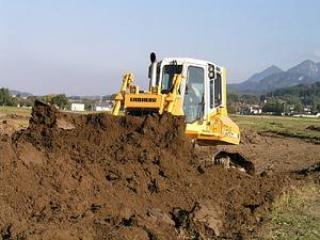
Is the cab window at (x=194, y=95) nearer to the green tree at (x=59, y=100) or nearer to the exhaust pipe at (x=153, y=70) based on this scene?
the exhaust pipe at (x=153, y=70)

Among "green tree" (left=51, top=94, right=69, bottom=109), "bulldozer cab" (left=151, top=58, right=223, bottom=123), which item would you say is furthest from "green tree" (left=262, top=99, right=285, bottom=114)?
"bulldozer cab" (left=151, top=58, right=223, bottom=123)

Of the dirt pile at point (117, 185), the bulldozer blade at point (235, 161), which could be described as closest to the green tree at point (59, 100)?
the dirt pile at point (117, 185)

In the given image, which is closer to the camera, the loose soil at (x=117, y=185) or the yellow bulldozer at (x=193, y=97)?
the loose soil at (x=117, y=185)

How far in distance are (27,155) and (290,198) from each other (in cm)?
467

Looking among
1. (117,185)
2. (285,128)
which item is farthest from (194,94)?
(285,128)

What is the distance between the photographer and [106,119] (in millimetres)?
12195

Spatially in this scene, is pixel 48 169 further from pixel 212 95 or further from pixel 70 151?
pixel 212 95

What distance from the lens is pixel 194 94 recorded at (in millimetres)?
15047

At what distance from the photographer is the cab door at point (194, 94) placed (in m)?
14.8

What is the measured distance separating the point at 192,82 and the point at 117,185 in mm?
5329

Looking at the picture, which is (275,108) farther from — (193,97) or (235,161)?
(193,97)

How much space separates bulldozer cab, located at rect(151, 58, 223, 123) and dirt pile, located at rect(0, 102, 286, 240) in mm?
2322

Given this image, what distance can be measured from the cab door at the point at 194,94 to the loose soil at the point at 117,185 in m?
2.25

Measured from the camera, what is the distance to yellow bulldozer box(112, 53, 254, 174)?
47.3ft
